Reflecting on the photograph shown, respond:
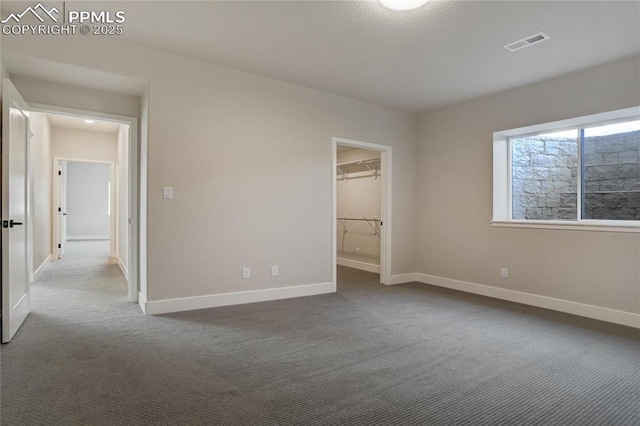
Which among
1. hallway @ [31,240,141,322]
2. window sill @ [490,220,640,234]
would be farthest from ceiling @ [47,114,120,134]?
window sill @ [490,220,640,234]

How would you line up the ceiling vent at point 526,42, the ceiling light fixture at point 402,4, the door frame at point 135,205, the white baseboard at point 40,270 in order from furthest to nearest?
the white baseboard at point 40,270 → the door frame at point 135,205 → the ceiling vent at point 526,42 → the ceiling light fixture at point 402,4

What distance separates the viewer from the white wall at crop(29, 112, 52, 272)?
17.5ft

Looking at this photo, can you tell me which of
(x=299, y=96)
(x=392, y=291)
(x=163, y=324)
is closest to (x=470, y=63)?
(x=299, y=96)

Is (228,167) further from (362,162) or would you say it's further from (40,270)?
(40,270)

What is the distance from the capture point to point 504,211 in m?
4.71

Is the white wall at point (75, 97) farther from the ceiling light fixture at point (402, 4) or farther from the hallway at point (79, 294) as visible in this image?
the ceiling light fixture at point (402, 4)

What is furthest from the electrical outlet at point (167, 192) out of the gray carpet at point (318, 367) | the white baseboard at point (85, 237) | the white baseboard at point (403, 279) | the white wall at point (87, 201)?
the white wall at point (87, 201)

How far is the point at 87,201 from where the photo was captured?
12.2m

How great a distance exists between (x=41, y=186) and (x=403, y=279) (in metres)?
6.20

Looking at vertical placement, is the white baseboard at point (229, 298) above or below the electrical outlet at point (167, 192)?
below

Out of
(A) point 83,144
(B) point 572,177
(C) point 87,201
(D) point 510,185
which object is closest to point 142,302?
(D) point 510,185

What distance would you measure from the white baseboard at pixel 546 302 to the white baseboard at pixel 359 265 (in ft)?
3.90

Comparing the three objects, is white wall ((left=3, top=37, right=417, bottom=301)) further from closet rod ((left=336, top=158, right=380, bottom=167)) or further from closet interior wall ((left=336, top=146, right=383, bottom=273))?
closet interior wall ((left=336, top=146, right=383, bottom=273))

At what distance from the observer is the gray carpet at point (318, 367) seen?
1858 millimetres
